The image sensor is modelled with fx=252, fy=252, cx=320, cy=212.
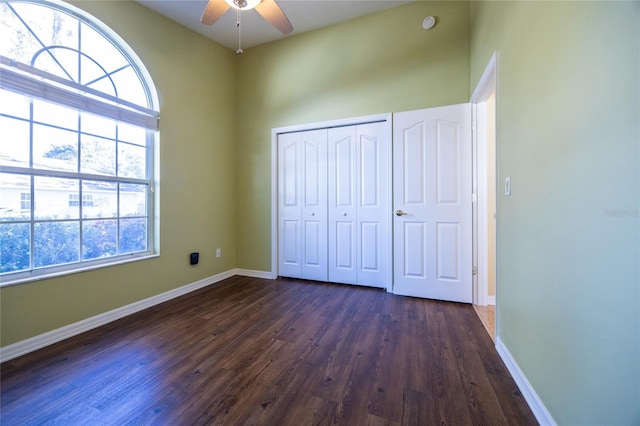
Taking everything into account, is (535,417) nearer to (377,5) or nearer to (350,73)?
(350,73)

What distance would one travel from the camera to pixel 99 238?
2352 millimetres

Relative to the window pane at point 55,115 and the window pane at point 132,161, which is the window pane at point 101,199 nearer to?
the window pane at point 132,161

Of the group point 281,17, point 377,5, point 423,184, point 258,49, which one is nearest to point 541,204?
point 423,184

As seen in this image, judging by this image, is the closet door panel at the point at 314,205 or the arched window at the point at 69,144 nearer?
the arched window at the point at 69,144

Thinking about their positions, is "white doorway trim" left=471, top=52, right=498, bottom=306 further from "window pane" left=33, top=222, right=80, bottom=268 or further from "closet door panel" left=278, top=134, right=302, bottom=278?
"window pane" left=33, top=222, right=80, bottom=268

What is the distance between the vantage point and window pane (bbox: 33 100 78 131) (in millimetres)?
1958

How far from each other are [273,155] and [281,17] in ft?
5.89

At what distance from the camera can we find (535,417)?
4.05 ft

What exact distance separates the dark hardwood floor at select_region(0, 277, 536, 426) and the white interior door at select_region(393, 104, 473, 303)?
0.37 metres

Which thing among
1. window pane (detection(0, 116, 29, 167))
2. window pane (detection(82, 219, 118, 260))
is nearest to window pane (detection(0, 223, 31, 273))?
window pane (detection(82, 219, 118, 260))

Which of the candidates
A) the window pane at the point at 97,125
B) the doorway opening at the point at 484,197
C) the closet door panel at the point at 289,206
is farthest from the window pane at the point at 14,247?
the doorway opening at the point at 484,197

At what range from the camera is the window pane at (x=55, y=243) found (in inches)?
77.3

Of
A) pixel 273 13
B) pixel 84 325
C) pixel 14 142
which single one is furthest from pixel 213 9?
pixel 84 325

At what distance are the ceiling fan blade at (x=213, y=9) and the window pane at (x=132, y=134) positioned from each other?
4.38ft
